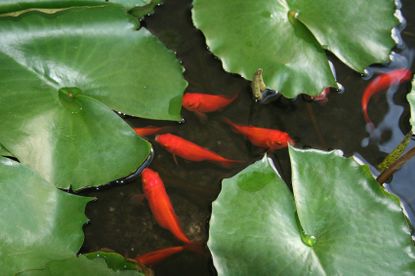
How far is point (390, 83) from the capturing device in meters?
2.23

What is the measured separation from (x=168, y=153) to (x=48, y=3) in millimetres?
708

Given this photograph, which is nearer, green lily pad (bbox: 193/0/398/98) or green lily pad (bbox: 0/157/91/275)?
green lily pad (bbox: 0/157/91/275)

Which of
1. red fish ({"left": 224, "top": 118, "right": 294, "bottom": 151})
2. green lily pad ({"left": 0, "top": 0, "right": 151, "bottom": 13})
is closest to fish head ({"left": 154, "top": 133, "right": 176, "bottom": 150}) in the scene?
red fish ({"left": 224, "top": 118, "right": 294, "bottom": 151})

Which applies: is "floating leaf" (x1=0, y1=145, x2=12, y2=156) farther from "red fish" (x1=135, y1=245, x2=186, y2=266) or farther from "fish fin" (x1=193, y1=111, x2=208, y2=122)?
"fish fin" (x1=193, y1=111, x2=208, y2=122)

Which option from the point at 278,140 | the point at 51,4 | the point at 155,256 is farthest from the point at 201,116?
the point at 51,4

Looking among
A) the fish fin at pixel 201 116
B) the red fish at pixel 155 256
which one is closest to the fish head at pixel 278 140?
the fish fin at pixel 201 116

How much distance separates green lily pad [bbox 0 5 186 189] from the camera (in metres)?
1.86

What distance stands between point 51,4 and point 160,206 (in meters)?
0.85

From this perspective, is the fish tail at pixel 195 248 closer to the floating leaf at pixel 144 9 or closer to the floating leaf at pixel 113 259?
the floating leaf at pixel 113 259

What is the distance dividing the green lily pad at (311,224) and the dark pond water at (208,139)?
23 cm

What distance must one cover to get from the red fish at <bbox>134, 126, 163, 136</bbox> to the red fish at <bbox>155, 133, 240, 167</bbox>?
0.13 feet

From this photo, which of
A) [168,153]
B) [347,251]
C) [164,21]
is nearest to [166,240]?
[168,153]

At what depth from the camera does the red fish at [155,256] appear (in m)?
1.86

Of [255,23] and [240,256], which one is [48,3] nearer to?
[255,23]
